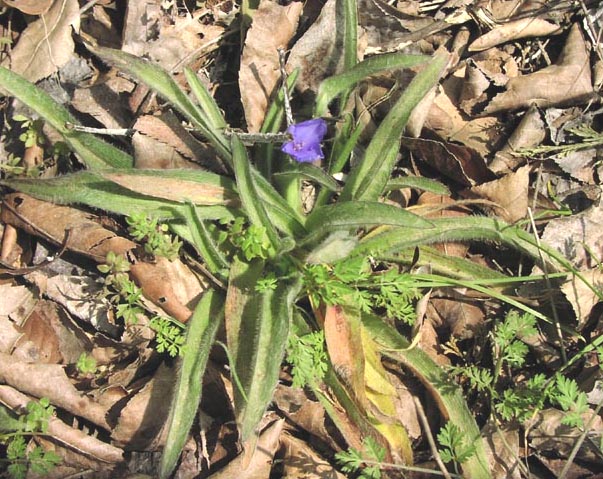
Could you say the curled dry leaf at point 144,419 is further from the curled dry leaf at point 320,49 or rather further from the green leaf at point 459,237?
the curled dry leaf at point 320,49

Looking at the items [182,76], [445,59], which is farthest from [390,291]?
[182,76]

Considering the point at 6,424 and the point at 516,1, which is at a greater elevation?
the point at 516,1

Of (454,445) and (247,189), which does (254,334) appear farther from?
(454,445)

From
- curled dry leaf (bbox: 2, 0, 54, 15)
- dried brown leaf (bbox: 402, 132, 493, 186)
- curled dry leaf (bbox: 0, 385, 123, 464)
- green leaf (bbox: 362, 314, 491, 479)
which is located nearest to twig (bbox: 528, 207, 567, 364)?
dried brown leaf (bbox: 402, 132, 493, 186)

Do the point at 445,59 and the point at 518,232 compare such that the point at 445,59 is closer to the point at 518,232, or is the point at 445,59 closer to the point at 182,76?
the point at 518,232

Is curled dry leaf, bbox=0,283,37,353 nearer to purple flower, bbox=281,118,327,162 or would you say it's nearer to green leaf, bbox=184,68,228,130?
green leaf, bbox=184,68,228,130

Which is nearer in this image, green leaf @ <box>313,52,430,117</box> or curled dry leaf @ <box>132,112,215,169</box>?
green leaf @ <box>313,52,430,117</box>
